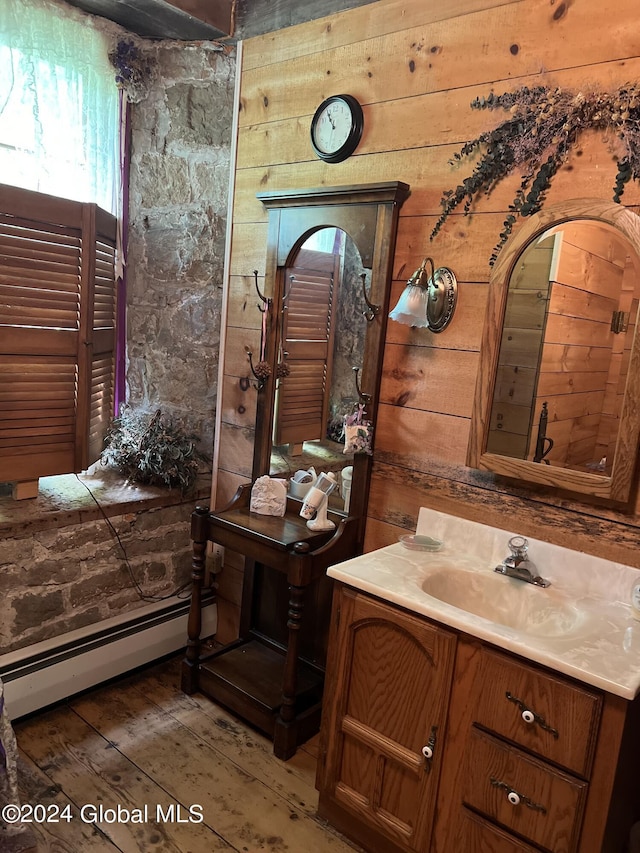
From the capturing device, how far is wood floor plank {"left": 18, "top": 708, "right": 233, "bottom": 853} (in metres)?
1.74

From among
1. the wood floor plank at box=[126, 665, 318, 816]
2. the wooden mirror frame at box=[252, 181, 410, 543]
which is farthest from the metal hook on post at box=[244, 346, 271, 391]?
the wood floor plank at box=[126, 665, 318, 816]

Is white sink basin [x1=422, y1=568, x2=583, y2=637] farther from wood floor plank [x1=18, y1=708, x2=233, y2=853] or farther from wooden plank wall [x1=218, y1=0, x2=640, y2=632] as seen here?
wood floor plank [x1=18, y1=708, x2=233, y2=853]

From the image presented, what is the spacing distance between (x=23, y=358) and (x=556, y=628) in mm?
1846

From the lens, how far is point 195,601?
235 centimetres

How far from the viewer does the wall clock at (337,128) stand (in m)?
2.08

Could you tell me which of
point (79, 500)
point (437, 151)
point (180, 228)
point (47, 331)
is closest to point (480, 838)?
point (79, 500)

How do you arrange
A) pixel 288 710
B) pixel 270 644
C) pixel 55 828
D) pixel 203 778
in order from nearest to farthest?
pixel 55 828 < pixel 203 778 < pixel 288 710 < pixel 270 644

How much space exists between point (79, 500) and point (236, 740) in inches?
39.8

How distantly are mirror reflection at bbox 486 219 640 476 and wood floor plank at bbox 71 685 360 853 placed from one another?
122cm

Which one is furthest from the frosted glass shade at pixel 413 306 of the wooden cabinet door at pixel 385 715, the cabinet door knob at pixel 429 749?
the cabinet door knob at pixel 429 749

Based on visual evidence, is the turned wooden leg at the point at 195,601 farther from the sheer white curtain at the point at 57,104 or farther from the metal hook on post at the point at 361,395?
the sheer white curtain at the point at 57,104

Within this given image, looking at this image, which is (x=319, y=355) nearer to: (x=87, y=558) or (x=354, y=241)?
(x=354, y=241)

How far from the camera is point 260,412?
2391 millimetres

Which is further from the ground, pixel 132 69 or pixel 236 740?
pixel 132 69
